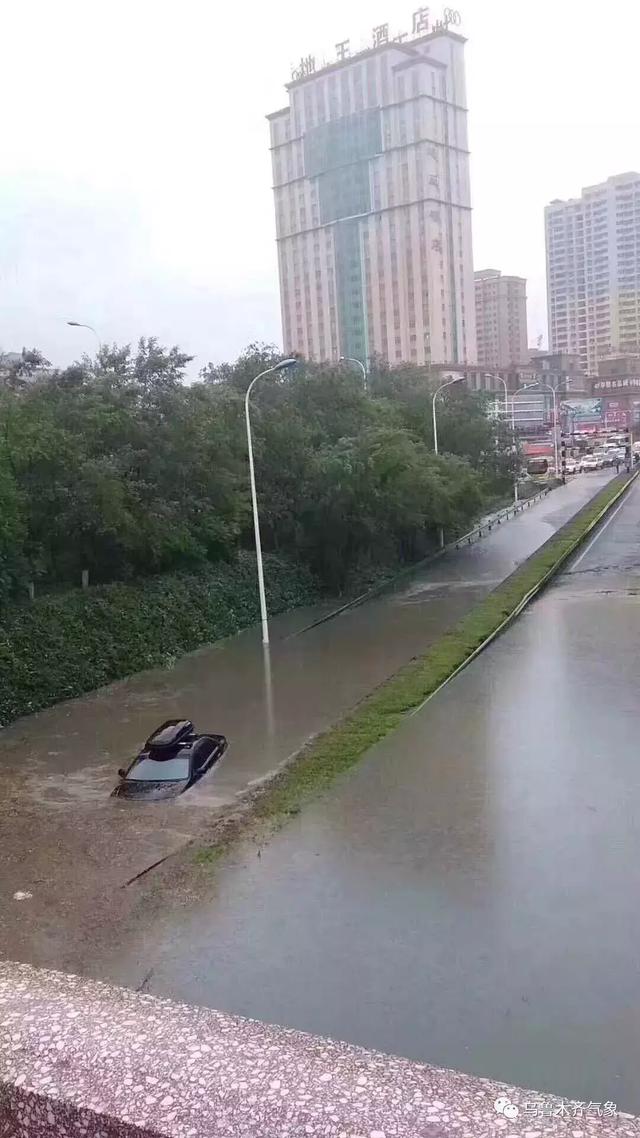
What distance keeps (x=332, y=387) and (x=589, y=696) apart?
60.1 feet

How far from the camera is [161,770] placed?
1173 centimetres

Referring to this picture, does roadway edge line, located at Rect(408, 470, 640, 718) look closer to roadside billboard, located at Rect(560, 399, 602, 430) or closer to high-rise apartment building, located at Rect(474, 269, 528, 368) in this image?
roadside billboard, located at Rect(560, 399, 602, 430)

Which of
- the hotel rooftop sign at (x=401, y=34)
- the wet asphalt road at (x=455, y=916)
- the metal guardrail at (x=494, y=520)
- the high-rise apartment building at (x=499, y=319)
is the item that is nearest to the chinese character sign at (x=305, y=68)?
the hotel rooftop sign at (x=401, y=34)

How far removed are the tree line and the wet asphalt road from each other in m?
9.41

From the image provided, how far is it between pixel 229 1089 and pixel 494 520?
4234 centimetres

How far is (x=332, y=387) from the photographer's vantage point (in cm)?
3053

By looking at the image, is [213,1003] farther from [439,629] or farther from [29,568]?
[439,629]

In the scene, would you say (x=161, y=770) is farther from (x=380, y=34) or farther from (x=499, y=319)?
(x=499, y=319)

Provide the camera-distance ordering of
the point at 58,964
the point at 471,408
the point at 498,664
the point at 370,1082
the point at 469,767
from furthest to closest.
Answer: the point at 471,408 → the point at 498,664 → the point at 469,767 → the point at 58,964 → the point at 370,1082

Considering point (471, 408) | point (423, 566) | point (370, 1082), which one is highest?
point (471, 408)

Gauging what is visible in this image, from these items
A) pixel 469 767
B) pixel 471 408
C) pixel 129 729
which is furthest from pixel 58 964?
pixel 471 408

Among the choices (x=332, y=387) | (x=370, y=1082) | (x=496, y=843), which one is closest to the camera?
(x=370, y=1082)

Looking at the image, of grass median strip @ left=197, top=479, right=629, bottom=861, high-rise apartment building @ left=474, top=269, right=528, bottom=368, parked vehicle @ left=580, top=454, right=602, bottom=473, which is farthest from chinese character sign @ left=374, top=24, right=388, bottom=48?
grass median strip @ left=197, top=479, right=629, bottom=861

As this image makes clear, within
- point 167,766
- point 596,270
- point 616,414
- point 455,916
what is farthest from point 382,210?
point 455,916
